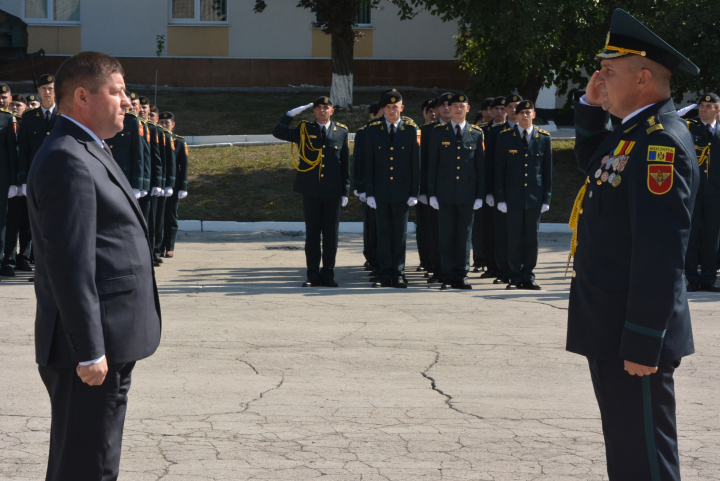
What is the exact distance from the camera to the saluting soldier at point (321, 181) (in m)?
9.93

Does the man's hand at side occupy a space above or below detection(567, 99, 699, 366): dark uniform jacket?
below

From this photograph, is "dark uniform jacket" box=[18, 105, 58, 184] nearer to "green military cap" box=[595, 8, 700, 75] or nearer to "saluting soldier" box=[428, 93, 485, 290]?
"saluting soldier" box=[428, 93, 485, 290]

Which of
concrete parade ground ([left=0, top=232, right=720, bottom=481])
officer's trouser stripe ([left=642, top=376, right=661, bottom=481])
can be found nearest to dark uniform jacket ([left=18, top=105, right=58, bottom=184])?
concrete parade ground ([left=0, top=232, right=720, bottom=481])

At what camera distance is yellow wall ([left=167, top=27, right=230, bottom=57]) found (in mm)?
27141

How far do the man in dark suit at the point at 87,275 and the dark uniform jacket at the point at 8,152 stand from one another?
7.58 m

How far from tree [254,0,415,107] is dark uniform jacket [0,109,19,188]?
42.1 ft

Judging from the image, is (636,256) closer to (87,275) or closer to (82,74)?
(87,275)

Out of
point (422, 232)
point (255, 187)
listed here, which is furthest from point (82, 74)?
point (255, 187)

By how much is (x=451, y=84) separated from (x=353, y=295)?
1933 centimetres

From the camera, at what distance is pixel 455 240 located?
993cm

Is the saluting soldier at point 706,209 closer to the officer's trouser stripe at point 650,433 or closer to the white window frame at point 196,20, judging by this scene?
the officer's trouser stripe at point 650,433

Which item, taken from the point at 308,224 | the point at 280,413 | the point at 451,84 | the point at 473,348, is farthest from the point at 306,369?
the point at 451,84

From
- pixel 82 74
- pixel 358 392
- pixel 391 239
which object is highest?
pixel 82 74

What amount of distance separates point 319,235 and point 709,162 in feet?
15.1
